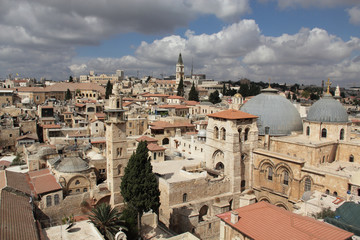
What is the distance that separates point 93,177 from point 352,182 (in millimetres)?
22527

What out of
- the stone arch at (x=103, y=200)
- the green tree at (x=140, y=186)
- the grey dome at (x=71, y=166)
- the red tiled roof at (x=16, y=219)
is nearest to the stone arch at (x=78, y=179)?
the grey dome at (x=71, y=166)

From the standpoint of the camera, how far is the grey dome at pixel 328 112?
85.9 feet

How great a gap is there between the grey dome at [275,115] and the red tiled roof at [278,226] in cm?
1396

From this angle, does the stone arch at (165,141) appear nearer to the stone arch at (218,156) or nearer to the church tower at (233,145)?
the church tower at (233,145)

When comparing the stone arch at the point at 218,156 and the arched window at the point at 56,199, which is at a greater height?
the stone arch at the point at 218,156

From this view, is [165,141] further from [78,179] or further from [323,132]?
[323,132]

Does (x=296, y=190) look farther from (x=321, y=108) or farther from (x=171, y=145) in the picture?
(x=171, y=145)

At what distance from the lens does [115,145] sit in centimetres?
2536

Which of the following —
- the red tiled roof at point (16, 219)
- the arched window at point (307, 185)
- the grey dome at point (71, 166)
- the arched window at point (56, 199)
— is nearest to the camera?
the red tiled roof at point (16, 219)

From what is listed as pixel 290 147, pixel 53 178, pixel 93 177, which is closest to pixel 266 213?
pixel 290 147

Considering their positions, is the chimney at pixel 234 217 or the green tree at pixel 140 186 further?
the green tree at pixel 140 186

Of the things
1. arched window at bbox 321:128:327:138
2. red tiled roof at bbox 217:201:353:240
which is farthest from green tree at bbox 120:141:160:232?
arched window at bbox 321:128:327:138

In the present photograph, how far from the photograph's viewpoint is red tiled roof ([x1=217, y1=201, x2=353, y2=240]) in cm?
1442

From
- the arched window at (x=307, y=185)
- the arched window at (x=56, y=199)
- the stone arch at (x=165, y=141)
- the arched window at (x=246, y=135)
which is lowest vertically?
the arched window at (x=56, y=199)
